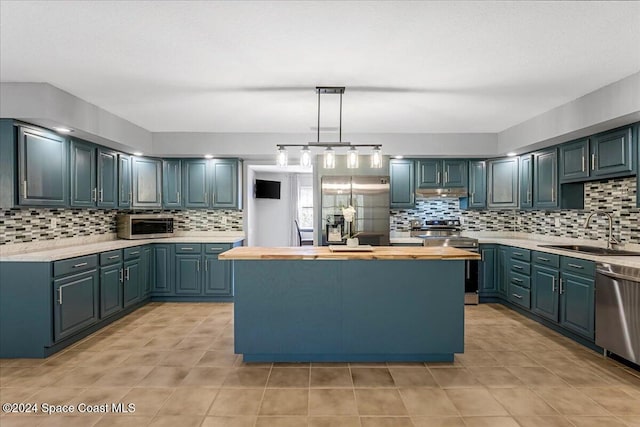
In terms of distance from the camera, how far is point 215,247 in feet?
16.8

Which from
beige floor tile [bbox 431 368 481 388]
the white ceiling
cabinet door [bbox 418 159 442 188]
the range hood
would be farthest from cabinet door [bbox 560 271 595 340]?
cabinet door [bbox 418 159 442 188]

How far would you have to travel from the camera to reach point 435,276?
10.1ft

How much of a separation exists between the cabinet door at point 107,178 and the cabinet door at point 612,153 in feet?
17.8

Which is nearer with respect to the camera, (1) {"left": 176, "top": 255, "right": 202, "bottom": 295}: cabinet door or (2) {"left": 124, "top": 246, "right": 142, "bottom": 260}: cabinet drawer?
(2) {"left": 124, "top": 246, "right": 142, "bottom": 260}: cabinet drawer

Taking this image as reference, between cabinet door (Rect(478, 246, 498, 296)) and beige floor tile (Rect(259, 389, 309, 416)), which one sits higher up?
cabinet door (Rect(478, 246, 498, 296))

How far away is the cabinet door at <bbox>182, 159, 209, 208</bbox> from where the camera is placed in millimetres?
5410

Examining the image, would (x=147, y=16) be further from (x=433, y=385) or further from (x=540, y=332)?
(x=540, y=332)

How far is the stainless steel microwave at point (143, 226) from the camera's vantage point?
4918 millimetres

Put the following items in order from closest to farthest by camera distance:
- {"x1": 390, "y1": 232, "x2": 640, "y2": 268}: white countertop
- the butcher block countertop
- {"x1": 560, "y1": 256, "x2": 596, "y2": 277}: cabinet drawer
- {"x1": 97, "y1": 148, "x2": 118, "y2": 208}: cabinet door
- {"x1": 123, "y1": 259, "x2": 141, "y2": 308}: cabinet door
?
the butcher block countertop
{"x1": 390, "y1": 232, "x2": 640, "y2": 268}: white countertop
{"x1": 560, "y1": 256, "x2": 596, "y2": 277}: cabinet drawer
{"x1": 97, "y1": 148, "x2": 118, "y2": 208}: cabinet door
{"x1": 123, "y1": 259, "x2": 141, "y2": 308}: cabinet door

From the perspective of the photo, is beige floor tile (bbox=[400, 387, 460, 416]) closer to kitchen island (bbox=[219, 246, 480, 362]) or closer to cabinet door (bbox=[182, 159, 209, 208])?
kitchen island (bbox=[219, 246, 480, 362])

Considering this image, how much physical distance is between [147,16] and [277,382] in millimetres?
2610

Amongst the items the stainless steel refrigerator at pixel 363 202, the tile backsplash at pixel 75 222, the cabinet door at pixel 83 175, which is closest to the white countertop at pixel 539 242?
the stainless steel refrigerator at pixel 363 202

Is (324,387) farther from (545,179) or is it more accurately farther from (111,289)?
(545,179)

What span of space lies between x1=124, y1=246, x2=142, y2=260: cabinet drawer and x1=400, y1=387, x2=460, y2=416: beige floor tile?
3.55 m
